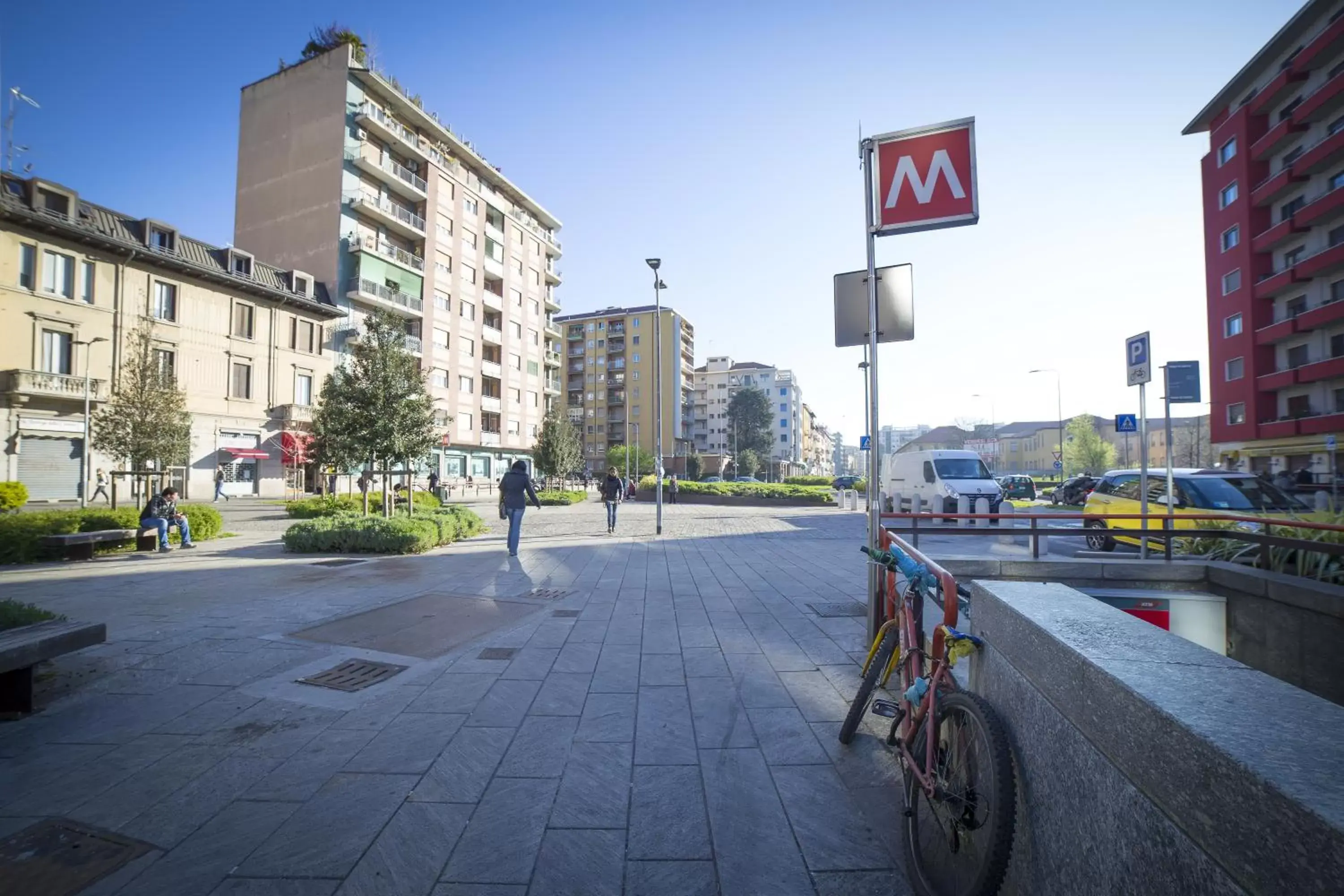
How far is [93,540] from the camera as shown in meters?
10.6

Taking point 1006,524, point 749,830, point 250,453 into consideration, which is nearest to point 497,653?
point 749,830

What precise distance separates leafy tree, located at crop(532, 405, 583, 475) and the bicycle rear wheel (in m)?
32.9

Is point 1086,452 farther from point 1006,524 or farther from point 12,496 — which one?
point 12,496

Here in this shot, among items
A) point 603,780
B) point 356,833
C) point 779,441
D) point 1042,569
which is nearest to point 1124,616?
point 603,780

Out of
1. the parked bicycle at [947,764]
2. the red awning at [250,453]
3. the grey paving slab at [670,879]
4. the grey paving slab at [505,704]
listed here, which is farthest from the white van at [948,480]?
the red awning at [250,453]

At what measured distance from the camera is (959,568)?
5859mm

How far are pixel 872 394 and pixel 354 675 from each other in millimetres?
4706

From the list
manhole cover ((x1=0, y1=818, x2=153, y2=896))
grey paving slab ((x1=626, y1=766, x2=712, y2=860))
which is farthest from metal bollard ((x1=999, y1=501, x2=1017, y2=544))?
manhole cover ((x1=0, y1=818, x2=153, y2=896))

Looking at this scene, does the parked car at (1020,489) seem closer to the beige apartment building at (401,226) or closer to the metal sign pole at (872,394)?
the metal sign pole at (872,394)

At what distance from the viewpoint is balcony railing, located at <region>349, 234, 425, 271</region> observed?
37.1 metres

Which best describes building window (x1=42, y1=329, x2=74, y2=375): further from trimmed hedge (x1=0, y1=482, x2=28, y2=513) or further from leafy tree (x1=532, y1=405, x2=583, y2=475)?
leafy tree (x1=532, y1=405, x2=583, y2=475)

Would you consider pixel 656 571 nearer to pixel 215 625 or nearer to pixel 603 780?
pixel 215 625

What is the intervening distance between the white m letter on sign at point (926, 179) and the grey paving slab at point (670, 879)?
4762 mm

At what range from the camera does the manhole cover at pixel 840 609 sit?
6680 mm
